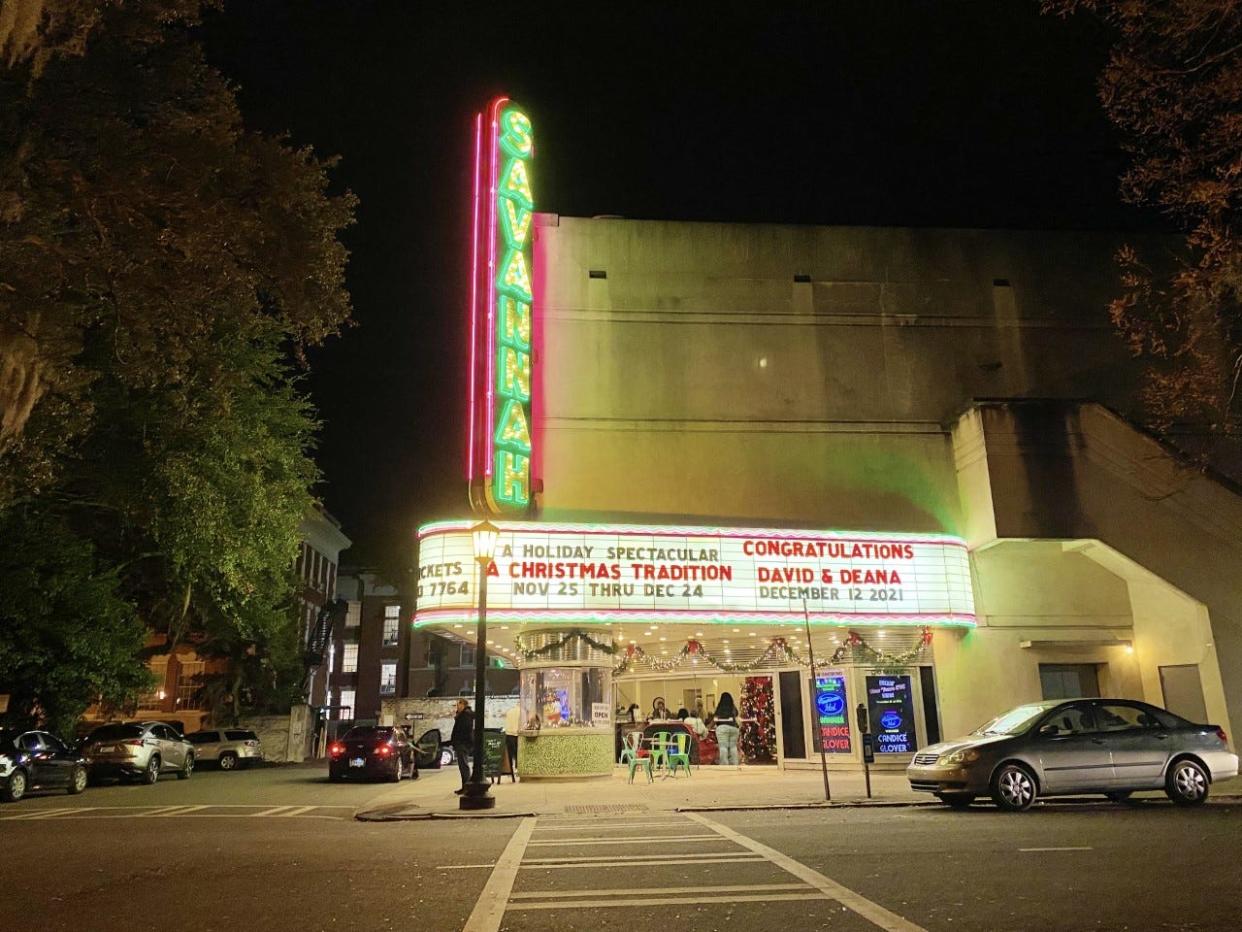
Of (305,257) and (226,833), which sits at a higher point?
(305,257)

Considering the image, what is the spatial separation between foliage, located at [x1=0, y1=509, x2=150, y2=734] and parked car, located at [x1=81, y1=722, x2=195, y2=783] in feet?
5.06

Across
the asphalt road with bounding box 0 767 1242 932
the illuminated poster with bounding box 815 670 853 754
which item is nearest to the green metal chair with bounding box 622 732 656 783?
the illuminated poster with bounding box 815 670 853 754

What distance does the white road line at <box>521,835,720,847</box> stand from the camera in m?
9.47

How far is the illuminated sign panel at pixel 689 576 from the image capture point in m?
18.0

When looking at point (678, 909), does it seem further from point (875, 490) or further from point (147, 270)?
point (875, 490)

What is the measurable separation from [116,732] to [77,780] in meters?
3.71

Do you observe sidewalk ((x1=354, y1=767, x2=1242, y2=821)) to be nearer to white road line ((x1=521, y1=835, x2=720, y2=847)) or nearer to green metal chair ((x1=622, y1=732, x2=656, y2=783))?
green metal chair ((x1=622, y1=732, x2=656, y2=783))

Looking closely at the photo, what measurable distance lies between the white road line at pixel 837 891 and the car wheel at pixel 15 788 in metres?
14.5

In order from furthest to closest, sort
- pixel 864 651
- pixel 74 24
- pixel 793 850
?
1. pixel 864 651
2. pixel 74 24
3. pixel 793 850

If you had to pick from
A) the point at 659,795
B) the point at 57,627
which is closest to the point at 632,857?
the point at 659,795

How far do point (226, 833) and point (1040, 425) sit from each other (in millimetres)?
17123

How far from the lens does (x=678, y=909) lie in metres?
6.13

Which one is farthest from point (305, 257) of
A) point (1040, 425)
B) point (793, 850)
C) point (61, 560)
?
point (1040, 425)

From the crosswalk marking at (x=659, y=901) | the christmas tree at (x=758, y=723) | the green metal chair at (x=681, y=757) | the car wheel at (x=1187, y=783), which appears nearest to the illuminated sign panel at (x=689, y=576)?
the green metal chair at (x=681, y=757)
